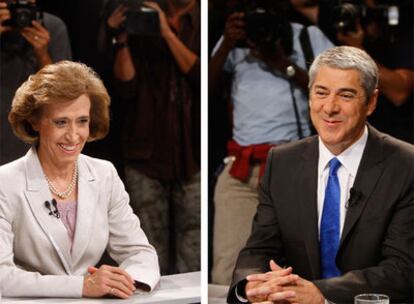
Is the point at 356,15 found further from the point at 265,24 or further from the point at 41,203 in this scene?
the point at 41,203

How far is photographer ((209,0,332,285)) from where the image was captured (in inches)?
163

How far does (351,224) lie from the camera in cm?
407

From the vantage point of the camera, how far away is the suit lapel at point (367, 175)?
13.4ft

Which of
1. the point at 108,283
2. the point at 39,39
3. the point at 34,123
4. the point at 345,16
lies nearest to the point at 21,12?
the point at 39,39

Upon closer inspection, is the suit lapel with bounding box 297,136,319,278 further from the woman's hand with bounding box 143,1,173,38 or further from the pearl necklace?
the pearl necklace

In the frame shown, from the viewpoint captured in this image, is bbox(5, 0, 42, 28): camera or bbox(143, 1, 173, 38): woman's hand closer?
bbox(5, 0, 42, 28): camera

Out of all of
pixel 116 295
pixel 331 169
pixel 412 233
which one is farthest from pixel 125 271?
pixel 412 233

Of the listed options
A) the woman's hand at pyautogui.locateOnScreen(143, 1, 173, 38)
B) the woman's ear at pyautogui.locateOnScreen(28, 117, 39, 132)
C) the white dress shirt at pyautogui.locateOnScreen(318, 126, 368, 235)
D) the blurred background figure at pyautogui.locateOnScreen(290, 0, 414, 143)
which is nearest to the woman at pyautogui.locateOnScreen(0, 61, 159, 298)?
the woman's ear at pyautogui.locateOnScreen(28, 117, 39, 132)

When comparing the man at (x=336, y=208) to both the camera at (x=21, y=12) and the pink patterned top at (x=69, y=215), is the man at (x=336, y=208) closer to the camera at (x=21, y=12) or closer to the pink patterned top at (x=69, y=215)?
the pink patterned top at (x=69, y=215)

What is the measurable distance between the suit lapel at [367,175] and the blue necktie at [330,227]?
0.05m

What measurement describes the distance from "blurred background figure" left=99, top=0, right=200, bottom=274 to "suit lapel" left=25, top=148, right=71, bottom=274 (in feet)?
1.19

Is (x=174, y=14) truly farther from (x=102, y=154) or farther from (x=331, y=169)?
(x=331, y=169)

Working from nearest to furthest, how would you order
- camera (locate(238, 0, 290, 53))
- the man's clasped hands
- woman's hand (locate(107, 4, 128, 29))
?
woman's hand (locate(107, 4, 128, 29))
the man's clasped hands
camera (locate(238, 0, 290, 53))

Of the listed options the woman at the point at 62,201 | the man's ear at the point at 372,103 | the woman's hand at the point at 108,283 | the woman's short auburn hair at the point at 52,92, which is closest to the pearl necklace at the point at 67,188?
the woman at the point at 62,201
